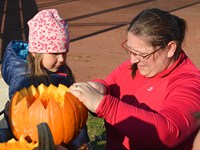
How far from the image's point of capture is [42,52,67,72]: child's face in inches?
131

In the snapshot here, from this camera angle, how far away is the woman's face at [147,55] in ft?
8.37

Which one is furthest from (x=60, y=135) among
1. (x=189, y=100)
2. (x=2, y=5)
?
(x=2, y=5)

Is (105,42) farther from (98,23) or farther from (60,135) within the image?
(60,135)

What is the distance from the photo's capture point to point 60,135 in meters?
2.39

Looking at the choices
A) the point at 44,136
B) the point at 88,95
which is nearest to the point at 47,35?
the point at 88,95

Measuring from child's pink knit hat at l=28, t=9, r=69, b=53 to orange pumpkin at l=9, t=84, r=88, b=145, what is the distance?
2.92ft

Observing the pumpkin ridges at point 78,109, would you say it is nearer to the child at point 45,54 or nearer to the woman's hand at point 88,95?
the woman's hand at point 88,95

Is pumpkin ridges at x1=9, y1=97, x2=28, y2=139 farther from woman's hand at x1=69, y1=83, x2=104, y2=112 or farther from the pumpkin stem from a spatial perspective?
the pumpkin stem

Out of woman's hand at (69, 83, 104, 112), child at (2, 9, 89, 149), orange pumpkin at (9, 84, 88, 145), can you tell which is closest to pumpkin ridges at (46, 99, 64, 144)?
orange pumpkin at (9, 84, 88, 145)

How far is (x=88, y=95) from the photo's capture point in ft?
7.41

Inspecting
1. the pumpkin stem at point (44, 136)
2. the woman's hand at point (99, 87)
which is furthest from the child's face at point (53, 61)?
the pumpkin stem at point (44, 136)

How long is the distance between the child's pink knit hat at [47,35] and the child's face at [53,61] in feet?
0.13

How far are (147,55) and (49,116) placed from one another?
2.19 feet

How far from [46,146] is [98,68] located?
7.09 meters
